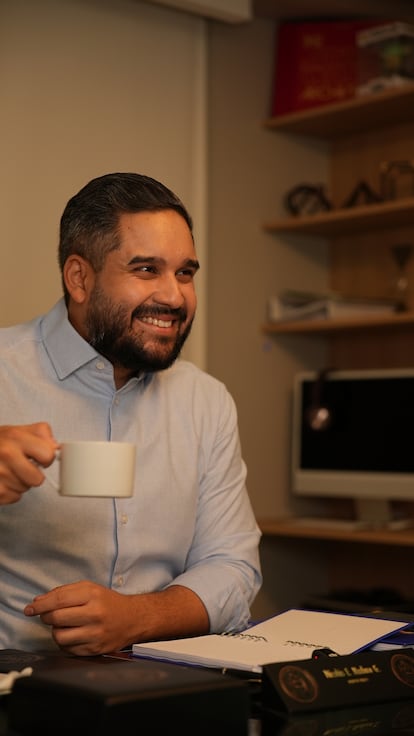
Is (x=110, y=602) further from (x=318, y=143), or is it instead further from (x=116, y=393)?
(x=318, y=143)

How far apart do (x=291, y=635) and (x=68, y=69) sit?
2425 mm

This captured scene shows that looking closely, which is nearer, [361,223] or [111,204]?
[111,204]

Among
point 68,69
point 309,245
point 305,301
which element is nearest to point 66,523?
point 68,69

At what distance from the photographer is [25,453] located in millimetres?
1399

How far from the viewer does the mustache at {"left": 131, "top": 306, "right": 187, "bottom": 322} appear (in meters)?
1.95

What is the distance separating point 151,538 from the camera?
6.39 feet

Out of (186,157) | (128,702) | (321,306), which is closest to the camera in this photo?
(128,702)

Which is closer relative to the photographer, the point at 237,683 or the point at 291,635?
the point at 237,683

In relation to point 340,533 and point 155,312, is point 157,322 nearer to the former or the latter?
point 155,312

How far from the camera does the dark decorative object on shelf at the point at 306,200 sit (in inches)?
161

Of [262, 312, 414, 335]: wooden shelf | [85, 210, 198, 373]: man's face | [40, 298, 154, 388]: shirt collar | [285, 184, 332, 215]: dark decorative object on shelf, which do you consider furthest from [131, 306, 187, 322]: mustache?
[285, 184, 332, 215]: dark decorative object on shelf

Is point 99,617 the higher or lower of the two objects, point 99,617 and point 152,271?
the lower

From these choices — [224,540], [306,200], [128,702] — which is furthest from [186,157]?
[128,702]

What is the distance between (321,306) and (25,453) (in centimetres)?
256
